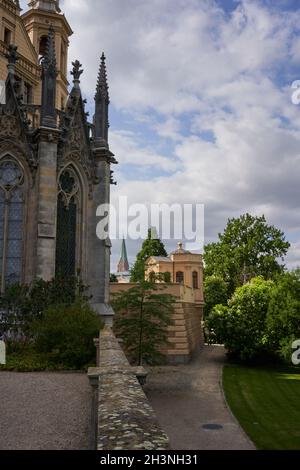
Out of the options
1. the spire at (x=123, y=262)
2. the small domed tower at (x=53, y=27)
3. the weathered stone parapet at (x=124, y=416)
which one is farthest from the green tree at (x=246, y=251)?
the spire at (x=123, y=262)

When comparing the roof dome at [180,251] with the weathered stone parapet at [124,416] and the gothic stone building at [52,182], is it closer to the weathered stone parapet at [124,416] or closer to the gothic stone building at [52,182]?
the gothic stone building at [52,182]

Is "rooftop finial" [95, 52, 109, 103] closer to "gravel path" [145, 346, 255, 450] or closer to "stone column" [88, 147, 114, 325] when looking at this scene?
"stone column" [88, 147, 114, 325]

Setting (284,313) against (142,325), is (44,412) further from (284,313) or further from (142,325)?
(284,313)

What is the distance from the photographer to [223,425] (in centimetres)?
1382

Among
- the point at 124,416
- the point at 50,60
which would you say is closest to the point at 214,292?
the point at 50,60

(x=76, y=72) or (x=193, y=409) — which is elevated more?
(x=76, y=72)

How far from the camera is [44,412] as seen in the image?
33.6ft

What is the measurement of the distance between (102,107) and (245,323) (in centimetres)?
1801

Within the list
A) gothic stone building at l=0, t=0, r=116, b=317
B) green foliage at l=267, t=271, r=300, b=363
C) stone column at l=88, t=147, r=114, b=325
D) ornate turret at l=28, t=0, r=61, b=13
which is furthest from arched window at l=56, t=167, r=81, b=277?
ornate turret at l=28, t=0, r=61, b=13

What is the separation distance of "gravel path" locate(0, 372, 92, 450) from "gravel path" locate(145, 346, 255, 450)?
2.73 meters

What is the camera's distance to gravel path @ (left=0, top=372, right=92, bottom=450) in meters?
8.12
